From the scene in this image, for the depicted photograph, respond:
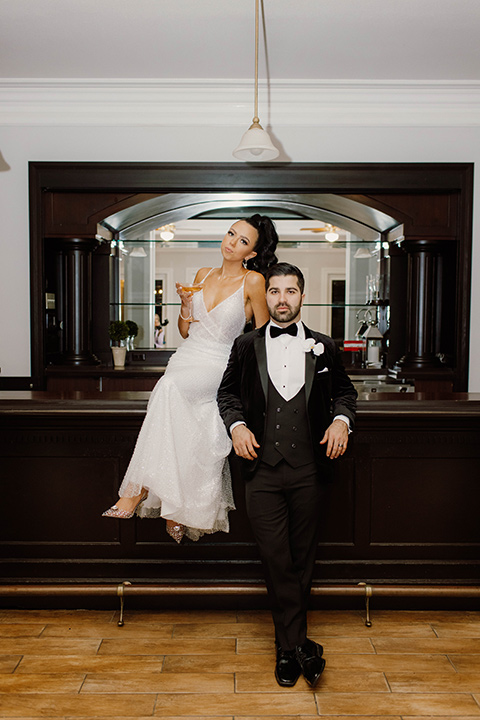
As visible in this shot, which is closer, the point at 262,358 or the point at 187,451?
the point at 262,358

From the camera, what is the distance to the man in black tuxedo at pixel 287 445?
8.41 ft

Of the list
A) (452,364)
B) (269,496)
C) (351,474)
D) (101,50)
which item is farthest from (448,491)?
(101,50)

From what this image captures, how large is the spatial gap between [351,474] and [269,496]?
74cm

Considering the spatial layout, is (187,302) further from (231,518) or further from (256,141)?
(256,141)

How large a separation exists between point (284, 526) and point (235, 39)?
3.30 meters

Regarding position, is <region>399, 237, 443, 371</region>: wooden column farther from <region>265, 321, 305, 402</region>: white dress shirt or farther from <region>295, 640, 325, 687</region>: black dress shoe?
<region>295, 640, 325, 687</region>: black dress shoe

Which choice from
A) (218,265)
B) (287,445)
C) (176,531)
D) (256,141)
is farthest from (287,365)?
(218,265)

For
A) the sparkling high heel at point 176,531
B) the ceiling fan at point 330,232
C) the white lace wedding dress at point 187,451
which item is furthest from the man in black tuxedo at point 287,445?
the ceiling fan at point 330,232

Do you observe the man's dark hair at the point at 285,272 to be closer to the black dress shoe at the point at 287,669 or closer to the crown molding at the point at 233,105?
the black dress shoe at the point at 287,669

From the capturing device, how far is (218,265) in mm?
6098

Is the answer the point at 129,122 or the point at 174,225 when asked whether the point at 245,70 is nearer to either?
the point at 129,122

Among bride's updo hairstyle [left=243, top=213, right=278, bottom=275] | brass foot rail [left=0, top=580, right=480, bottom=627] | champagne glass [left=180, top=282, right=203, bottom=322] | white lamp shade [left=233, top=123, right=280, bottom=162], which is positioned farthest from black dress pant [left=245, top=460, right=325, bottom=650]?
white lamp shade [left=233, top=123, right=280, bottom=162]

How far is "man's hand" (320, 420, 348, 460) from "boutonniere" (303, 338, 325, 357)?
0.33 meters

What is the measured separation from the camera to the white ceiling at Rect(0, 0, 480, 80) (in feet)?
12.2
